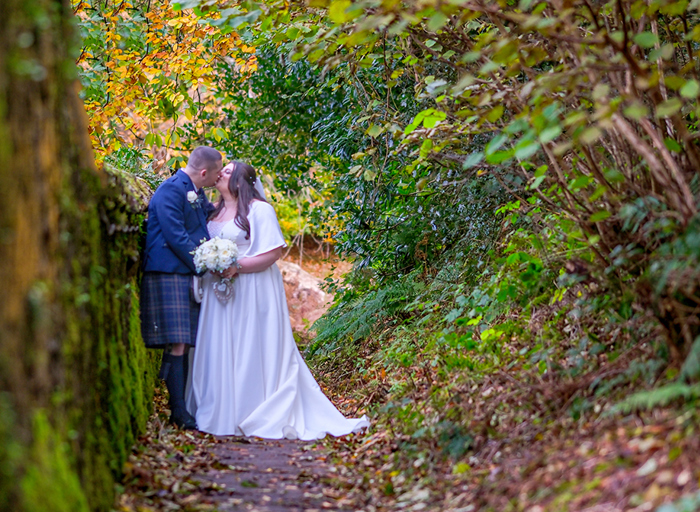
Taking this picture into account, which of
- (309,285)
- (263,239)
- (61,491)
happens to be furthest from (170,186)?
(309,285)

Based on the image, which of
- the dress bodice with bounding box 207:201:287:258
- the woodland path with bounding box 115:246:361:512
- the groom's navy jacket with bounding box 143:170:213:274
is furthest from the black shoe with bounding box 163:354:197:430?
the dress bodice with bounding box 207:201:287:258

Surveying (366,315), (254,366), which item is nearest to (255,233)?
(254,366)

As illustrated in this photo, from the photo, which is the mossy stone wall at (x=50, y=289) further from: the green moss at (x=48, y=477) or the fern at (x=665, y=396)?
the fern at (x=665, y=396)

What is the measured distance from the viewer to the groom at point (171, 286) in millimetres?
5359

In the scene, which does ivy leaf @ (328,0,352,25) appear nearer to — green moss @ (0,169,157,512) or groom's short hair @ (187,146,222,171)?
green moss @ (0,169,157,512)

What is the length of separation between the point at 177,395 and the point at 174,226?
140cm

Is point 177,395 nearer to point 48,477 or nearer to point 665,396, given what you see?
point 48,477

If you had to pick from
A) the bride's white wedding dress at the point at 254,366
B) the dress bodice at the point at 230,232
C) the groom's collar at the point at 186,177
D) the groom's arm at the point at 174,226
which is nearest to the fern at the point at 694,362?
the bride's white wedding dress at the point at 254,366

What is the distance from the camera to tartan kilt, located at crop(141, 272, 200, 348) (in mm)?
5340

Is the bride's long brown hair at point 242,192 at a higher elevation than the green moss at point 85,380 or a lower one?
higher

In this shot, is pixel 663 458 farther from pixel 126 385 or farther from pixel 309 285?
pixel 309 285

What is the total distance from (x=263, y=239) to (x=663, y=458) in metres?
4.21

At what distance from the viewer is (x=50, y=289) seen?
2523mm

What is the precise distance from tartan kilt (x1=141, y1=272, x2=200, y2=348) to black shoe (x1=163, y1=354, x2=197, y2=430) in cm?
20
